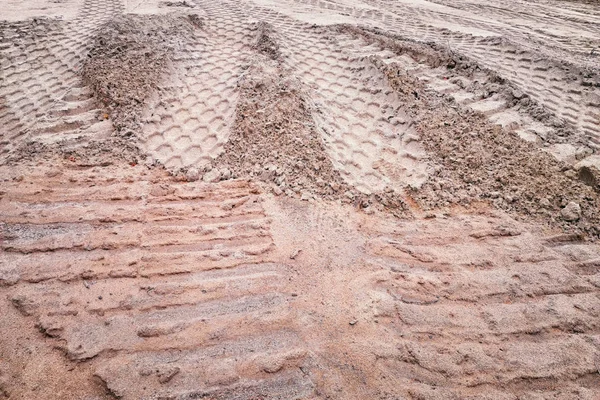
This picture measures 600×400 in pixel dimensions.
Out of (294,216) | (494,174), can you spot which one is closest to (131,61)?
(294,216)

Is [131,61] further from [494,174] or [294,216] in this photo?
[494,174]

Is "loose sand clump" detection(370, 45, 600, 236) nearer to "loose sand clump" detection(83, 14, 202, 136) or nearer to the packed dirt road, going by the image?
the packed dirt road

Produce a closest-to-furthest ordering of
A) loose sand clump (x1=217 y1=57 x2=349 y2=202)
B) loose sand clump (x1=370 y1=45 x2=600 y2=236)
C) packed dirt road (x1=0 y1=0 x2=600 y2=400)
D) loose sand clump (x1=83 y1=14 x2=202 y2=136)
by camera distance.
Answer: packed dirt road (x1=0 y1=0 x2=600 y2=400)
loose sand clump (x1=370 y1=45 x2=600 y2=236)
loose sand clump (x1=217 y1=57 x2=349 y2=202)
loose sand clump (x1=83 y1=14 x2=202 y2=136)

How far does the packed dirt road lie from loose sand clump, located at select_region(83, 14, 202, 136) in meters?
0.03

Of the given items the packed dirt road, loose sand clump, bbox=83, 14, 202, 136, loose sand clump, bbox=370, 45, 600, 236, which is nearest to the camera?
the packed dirt road

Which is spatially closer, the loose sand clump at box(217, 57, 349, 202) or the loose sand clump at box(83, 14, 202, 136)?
the loose sand clump at box(217, 57, 349, 202)

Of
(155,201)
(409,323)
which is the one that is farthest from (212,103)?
(409,323)

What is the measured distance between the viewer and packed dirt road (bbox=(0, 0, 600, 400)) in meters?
1.76

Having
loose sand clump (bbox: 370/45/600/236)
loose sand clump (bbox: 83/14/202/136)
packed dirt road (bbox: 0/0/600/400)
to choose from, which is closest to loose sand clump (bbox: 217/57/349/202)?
packed dirt road (bbox: 0/0/600/400)

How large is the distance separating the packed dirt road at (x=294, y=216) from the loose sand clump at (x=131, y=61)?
3 centimetres

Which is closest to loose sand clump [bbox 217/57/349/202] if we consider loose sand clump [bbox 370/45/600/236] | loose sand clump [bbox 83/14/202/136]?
loose sand clump [bbox 370/45/600/236]

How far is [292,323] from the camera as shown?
1915 mm

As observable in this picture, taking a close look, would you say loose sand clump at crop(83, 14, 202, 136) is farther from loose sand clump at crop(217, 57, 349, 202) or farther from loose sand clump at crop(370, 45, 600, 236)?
loose sand clump at crop(370, 45, 600, 236)

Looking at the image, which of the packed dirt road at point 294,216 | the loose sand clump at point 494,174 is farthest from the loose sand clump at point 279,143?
the loose sand clump at point 494,174
